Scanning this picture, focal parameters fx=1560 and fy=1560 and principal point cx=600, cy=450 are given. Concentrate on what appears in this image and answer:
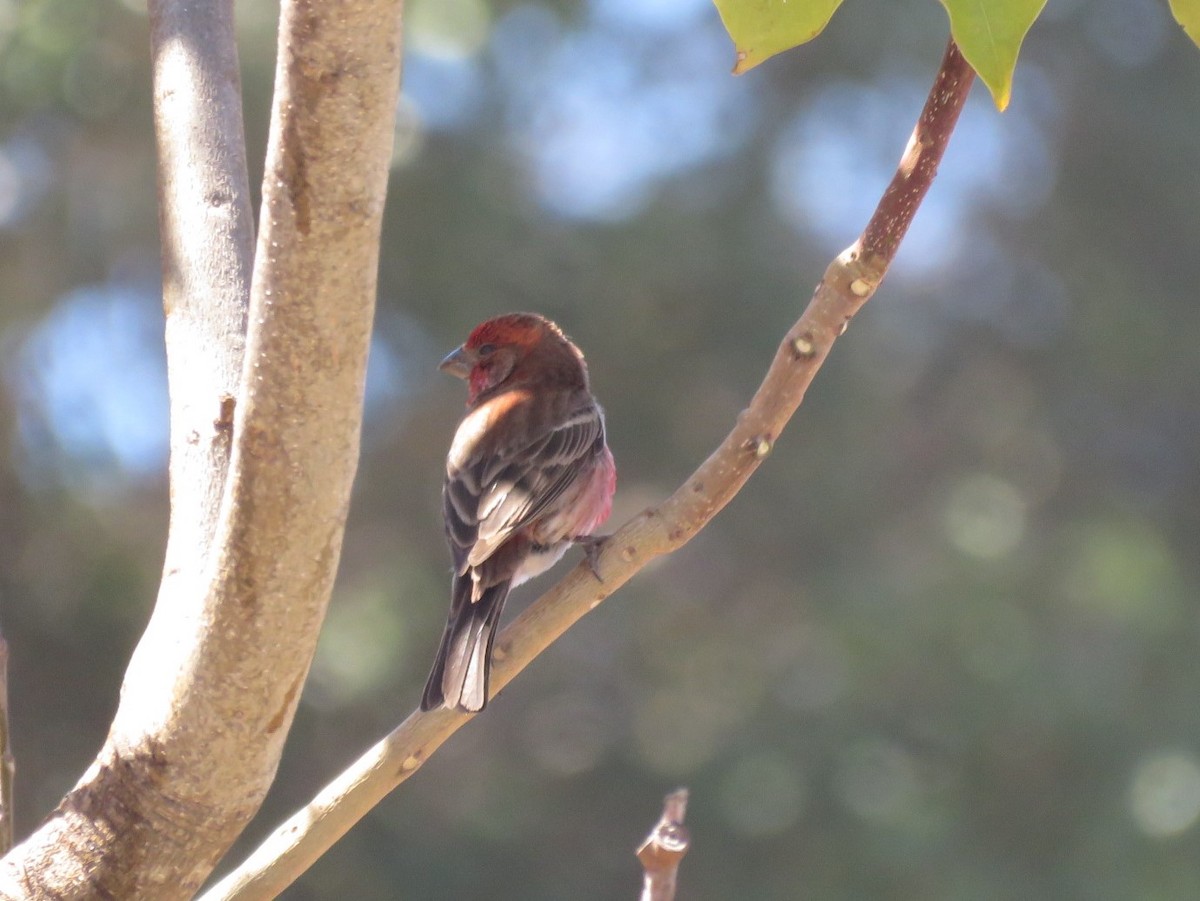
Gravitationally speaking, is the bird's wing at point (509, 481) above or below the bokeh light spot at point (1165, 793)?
above

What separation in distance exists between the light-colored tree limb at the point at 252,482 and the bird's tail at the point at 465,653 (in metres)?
0.56

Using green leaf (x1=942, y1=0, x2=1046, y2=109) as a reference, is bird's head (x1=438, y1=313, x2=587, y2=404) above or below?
above

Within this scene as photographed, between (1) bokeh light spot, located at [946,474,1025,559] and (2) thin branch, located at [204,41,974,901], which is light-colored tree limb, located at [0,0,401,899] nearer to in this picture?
(2) thin branch, located at [204,41,974,901]

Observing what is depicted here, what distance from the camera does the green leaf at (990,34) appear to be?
1472mm

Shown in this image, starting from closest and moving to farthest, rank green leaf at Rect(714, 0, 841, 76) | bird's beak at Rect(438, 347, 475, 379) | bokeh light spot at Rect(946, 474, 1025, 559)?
green leaf at Rect(714, 0, 841, 76) → bird's beak at Rect(438, 347, 475, 379) → bokeh light spot at Rect(946, 474, 1025, 559)

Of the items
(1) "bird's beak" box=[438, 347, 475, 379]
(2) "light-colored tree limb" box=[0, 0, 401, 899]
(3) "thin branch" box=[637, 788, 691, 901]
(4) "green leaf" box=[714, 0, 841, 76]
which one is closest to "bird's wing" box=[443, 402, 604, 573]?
(1) "bird's beak" box=[438, 347, 475, 379]

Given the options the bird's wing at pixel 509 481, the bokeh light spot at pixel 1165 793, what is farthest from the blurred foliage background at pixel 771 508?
the bird's wing at pixel 509 481

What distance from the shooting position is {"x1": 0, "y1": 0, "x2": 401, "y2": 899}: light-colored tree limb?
169 cm

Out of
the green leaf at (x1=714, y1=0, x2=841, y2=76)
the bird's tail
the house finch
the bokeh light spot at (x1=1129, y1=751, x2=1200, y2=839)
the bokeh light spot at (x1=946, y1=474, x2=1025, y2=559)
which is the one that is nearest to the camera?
the green leaf at (x1=714, y1=0, x2=841, y2=76)

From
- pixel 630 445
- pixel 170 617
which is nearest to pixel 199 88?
pixel 170 617

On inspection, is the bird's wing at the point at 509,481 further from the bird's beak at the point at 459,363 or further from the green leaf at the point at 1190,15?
the green leaf at the point at 1190,15

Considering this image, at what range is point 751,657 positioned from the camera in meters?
9.63

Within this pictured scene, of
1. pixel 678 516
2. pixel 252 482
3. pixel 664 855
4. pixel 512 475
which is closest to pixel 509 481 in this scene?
pixel 512 475

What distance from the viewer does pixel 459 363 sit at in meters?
4.92
